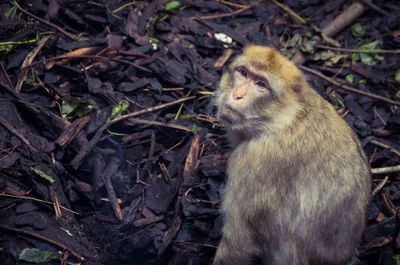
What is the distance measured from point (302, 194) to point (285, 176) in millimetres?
204

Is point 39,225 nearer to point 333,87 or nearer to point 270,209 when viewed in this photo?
point 270,209

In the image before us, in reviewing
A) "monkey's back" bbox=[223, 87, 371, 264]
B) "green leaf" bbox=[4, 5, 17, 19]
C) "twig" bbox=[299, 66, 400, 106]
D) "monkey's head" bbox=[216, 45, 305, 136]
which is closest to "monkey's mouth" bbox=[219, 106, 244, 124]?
"monkey's head" bbox=[216, 45, 305, 136]

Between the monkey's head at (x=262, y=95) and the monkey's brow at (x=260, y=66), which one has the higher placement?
the monkey's brow at (x=260, y=66)

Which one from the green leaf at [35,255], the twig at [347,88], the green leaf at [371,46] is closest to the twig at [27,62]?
the green leaf at [35,255]

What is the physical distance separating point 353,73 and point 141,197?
10.2ft

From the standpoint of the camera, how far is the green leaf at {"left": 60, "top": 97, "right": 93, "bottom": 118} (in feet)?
19.7

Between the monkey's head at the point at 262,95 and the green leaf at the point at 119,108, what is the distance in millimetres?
1364

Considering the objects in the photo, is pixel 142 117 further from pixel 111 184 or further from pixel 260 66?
pixel 260 66

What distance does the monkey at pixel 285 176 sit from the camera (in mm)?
4984

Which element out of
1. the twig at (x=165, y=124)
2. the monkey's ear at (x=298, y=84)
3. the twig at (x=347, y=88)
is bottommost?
the twig at (x=165, y=124)

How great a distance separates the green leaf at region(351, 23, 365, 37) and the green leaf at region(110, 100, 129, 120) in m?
3.26

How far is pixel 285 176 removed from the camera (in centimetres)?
503

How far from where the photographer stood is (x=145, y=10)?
7160 mm

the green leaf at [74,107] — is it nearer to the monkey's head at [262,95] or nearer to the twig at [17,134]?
the twig at [17,134]
